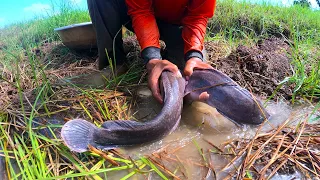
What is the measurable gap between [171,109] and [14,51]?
9.05 feet

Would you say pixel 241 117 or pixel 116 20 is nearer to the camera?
pixel 241 117

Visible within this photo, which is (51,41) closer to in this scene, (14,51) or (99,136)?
(14,51)

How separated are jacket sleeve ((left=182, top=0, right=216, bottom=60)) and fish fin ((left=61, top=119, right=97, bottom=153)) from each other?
1006 mm

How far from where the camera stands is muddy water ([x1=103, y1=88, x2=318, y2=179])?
1.35 m

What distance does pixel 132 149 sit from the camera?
148 cm

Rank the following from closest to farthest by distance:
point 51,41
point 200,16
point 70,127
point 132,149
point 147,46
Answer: point 70,127 < point 132,149 < point 147,46 < point 200,16 < point 51,41

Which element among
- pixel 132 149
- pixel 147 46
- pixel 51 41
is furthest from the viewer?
pixel 51 41

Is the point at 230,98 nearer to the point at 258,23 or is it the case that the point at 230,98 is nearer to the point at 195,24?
the point at 195,24

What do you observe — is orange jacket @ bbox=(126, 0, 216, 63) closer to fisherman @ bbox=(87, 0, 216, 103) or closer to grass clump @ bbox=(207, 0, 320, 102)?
fisherman @ bbox=(87, 0, 216, 103)

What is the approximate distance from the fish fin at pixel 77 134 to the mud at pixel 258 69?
134 centimetres

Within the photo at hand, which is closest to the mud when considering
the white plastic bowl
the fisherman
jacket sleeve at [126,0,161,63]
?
the fisherman

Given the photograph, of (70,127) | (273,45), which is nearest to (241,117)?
(70,127)

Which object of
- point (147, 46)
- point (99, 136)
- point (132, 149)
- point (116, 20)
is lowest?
point (132, 149)

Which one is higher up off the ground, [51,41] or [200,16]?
[200,16]
